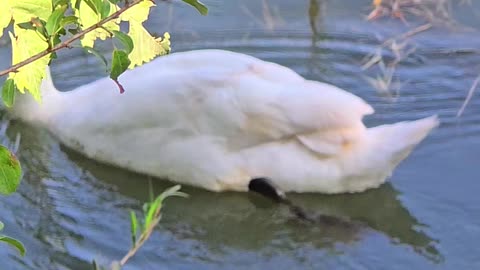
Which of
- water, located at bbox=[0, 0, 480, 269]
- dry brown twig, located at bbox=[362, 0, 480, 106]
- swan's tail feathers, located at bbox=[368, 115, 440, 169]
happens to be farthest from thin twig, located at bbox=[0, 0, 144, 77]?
dry brown twig, located at bbox=[362, 0, 480, 106]

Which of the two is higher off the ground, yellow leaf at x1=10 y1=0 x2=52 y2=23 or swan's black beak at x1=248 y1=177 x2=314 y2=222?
yellow leaf at x1=10 y1=0 x2=52 y2=23

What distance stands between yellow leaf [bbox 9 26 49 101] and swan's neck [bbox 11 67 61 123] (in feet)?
9.42

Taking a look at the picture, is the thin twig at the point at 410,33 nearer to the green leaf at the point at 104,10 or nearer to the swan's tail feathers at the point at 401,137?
the swan's tail feathers at the point at 401,137

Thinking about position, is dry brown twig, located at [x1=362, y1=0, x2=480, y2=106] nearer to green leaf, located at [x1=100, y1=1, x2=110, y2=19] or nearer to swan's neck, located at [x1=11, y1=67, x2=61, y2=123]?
swan's neck, located at [x1=11, y1=67, x2=61, y2=123]

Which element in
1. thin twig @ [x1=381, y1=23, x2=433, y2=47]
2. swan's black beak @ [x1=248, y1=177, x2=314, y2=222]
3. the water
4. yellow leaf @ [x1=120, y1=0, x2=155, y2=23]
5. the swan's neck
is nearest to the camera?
yellow leaf @ [x1=120, y1=0, x2=155, y2=23]

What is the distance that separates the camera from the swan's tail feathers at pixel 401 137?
420 cm

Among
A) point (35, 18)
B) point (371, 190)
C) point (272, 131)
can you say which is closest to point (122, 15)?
point (35, 18)

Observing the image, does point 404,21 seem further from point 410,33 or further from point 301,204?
point 301,204

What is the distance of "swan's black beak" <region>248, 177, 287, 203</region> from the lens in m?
4.37

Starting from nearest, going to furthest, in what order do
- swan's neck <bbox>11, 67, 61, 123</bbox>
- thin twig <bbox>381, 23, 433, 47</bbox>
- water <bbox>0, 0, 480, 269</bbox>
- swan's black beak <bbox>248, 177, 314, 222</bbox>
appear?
water <bbox>0, 0, 480, 269</bbox> < swan's black beak <bbox>248, 177, 314, 222</bbox> < swan's neck <bbox>11, 67, 61, 123</bbox> < thin twig <bbox>381, 23, 433, 47</bbox>

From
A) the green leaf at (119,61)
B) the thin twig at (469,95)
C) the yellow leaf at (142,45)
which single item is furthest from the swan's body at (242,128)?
the green leaf at (119,61)

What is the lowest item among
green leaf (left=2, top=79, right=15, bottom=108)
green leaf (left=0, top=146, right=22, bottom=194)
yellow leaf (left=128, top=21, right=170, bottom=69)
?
green leaf (left=0, top=146, right=22, bottom=194)

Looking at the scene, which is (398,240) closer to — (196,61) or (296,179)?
(296,179)

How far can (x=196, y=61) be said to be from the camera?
4.43 m
